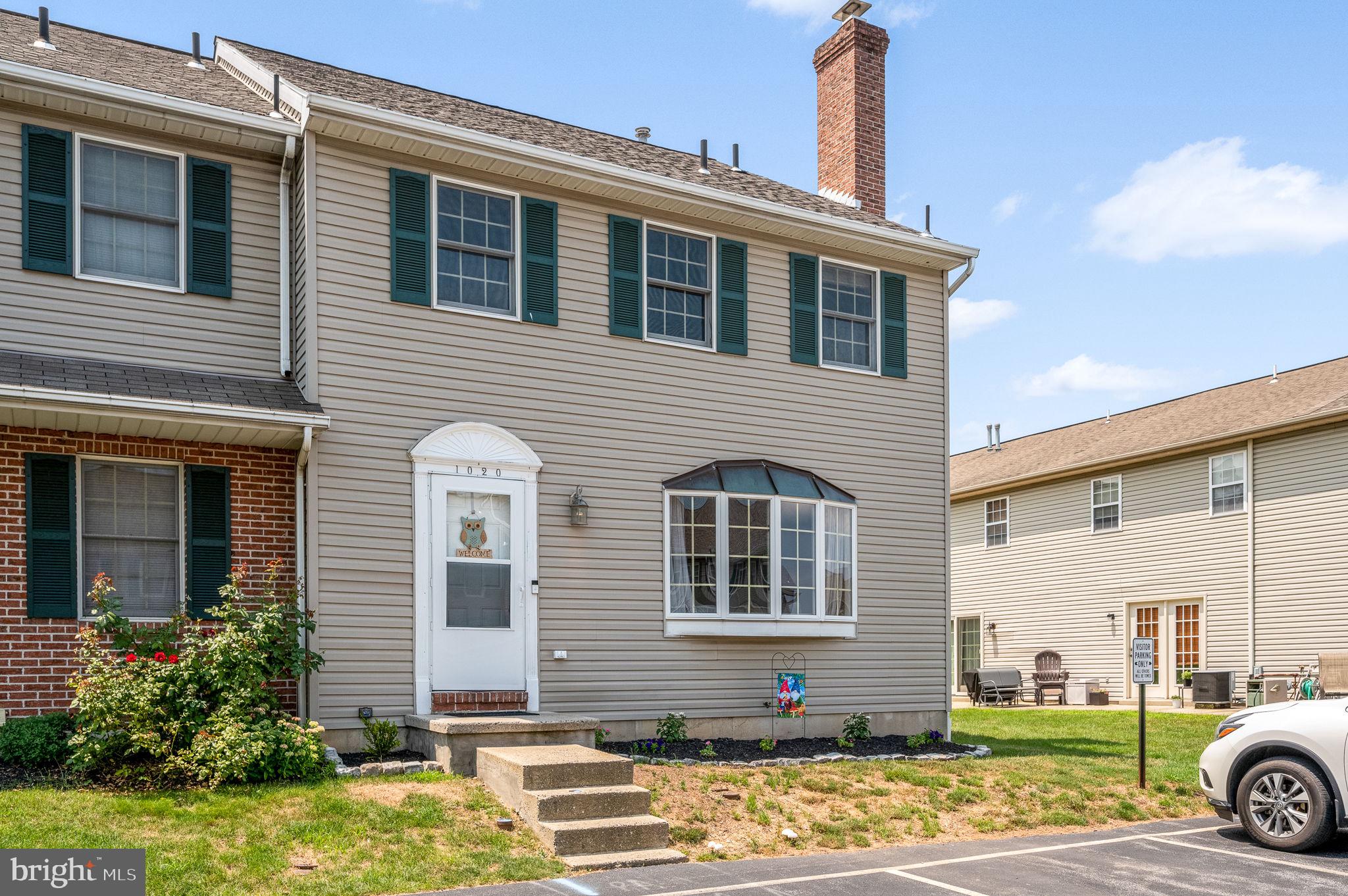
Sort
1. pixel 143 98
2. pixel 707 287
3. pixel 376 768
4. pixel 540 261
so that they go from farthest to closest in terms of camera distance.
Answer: pixel 707 287
pixel 540 261
pixel 143 98
pixel 376 768

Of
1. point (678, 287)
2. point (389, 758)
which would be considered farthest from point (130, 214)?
point (678, 287)

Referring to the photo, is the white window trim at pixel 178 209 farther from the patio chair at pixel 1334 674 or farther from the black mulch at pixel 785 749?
the patio chair at pixel 1334 674

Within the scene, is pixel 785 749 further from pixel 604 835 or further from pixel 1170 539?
pixel 1170 539

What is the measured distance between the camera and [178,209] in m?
10.6

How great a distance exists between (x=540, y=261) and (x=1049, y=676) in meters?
15.8

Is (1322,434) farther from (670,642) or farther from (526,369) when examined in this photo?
(526,369)

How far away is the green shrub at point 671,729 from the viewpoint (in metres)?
12.0

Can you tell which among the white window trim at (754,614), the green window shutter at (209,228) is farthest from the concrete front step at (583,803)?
the green window shutter at (209,228)

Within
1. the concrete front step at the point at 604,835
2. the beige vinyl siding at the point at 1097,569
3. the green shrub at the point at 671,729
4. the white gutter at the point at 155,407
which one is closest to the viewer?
the concrete front step at the point at 604,835

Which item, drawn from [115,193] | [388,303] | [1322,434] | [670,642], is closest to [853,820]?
[670,642]

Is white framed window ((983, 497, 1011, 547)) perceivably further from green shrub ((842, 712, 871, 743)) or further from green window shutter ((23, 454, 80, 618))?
green window shutter ((23, 454, 80, 618))

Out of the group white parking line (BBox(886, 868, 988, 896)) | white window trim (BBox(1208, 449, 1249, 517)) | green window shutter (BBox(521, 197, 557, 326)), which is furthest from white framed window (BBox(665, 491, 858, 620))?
white window trim (BBox(1208, 449, 1249, 517))

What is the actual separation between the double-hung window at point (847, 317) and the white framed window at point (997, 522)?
13521mm

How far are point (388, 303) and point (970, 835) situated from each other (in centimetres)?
688
